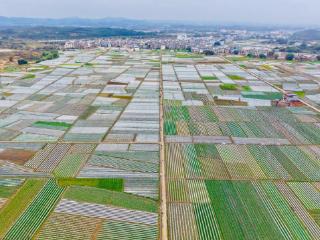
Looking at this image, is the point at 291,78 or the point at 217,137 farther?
the point at 291,78

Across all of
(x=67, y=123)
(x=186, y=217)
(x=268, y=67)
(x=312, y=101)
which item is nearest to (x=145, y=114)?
(x=67, y=123)

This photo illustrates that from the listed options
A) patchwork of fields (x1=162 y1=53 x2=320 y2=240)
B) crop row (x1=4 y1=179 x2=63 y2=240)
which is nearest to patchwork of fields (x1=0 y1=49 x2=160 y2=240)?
crop row (x1=4 y1=179 x2=63 y2=240)

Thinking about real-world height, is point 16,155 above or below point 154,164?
above

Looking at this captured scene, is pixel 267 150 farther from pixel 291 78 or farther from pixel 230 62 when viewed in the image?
pixel 230 62

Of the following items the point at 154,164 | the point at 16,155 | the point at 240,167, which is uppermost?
the point at 16,155

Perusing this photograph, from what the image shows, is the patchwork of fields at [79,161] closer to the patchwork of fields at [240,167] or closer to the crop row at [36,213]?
the crop row at [36,213]

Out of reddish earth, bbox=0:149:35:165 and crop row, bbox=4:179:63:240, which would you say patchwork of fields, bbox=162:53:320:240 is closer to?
crop row, bbox=4:179:63:240

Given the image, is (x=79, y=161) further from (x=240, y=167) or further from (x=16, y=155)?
(x=240, y=167)

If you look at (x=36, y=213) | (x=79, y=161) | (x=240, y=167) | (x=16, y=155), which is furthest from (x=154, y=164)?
(x=16, y=155)
